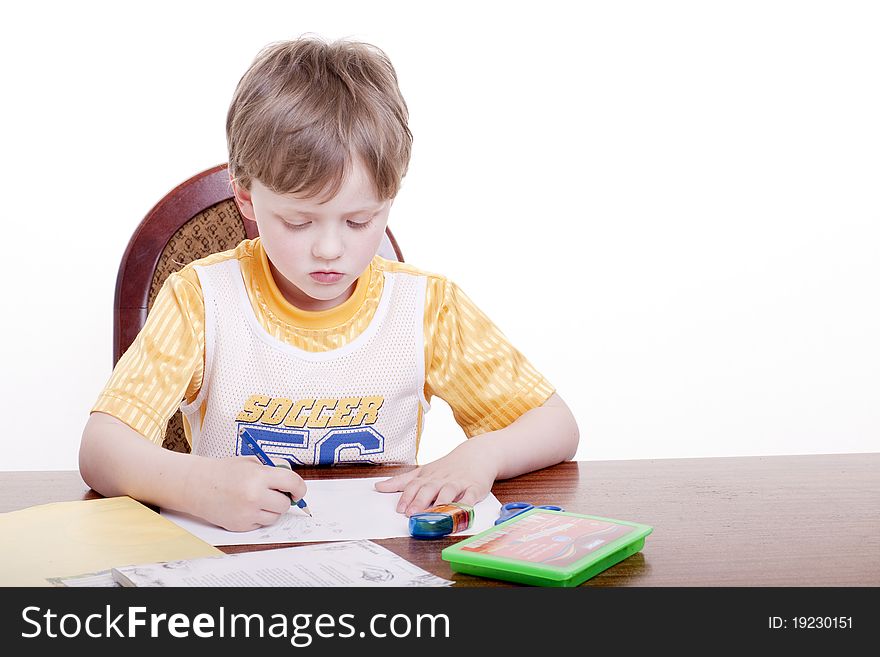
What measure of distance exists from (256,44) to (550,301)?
38.6 inches

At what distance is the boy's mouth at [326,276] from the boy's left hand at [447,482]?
0.22 metres

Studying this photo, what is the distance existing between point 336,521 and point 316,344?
0.42 meters

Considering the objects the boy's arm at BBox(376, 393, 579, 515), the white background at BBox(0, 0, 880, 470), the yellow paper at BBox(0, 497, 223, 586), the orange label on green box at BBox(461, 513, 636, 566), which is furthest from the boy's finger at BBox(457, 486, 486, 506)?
the white background at BBox(0, 0, 880, 470)

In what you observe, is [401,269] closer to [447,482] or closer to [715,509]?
[447,482]

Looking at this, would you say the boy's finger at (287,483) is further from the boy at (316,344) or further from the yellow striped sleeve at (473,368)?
the yellow striped sleeve at (473,368)

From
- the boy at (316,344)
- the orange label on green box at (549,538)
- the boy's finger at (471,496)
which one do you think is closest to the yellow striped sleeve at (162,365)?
the boy at (316,344)

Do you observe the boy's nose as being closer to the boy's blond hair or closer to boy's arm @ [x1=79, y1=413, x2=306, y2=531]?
the boy's blond hair

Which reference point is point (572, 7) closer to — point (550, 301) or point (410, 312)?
point (550, 301)

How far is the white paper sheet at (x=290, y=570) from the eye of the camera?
618mm

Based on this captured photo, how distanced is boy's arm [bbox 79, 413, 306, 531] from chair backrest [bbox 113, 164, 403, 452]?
397 millimetres

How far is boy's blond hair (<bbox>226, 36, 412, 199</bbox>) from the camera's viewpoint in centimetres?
100

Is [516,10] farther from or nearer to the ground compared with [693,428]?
farther from the ground

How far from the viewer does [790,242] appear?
2.70 metres
